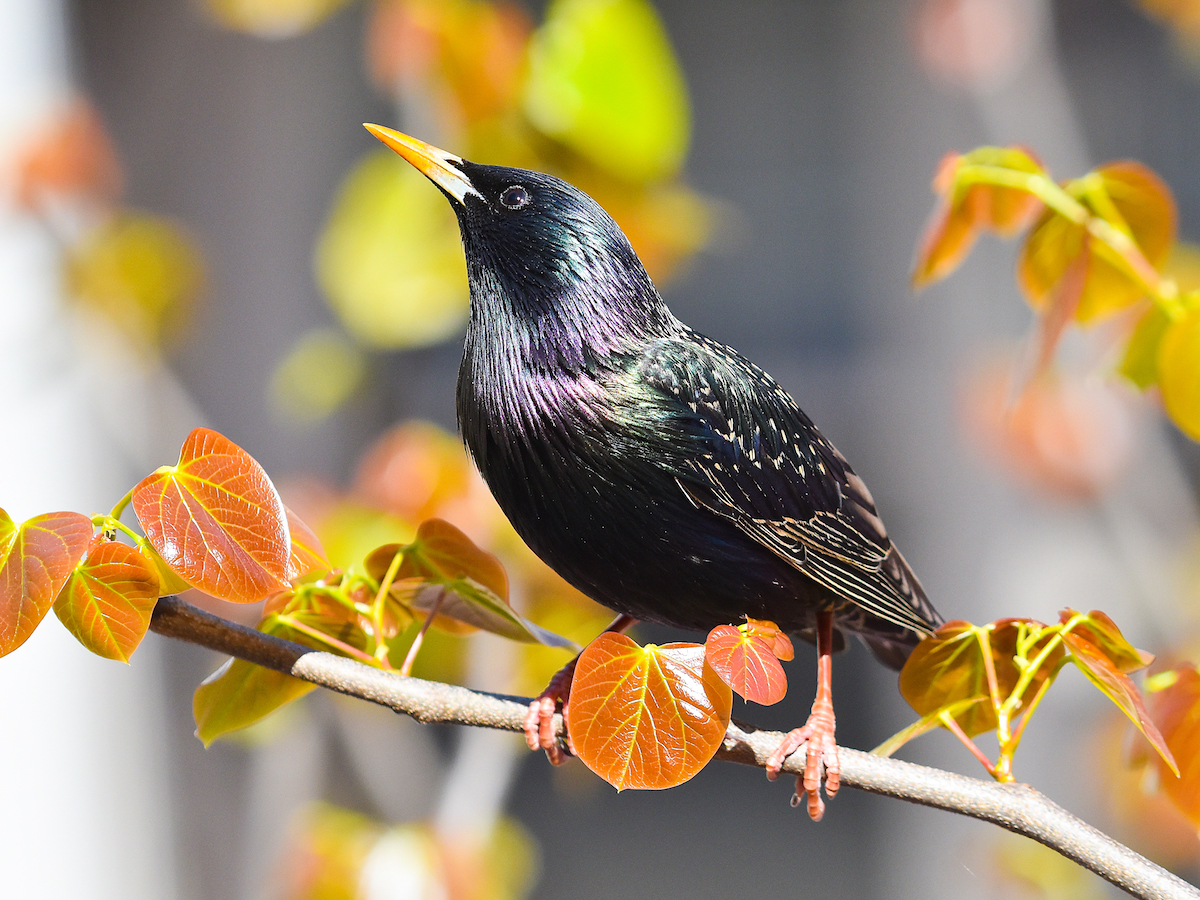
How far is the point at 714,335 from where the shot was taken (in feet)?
5.64

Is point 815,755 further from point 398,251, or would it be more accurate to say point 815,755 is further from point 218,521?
point 398,251

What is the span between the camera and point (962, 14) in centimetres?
159

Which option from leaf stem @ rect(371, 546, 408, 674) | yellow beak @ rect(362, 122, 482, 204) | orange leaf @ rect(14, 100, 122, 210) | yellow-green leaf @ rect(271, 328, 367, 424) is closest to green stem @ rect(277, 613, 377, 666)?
leaf stem @ rect(371, 546, 408, 674)

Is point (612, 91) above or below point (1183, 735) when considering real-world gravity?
above

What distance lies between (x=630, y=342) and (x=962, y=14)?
1431 millimetres

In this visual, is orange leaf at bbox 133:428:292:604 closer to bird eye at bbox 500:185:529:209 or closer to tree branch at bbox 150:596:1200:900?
tree branch at bbox 150:596:1200:900

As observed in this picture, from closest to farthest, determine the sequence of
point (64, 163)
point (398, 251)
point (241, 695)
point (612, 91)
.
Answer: point (241, 695), point (612, 91), point (398, 251), point (64, 163)

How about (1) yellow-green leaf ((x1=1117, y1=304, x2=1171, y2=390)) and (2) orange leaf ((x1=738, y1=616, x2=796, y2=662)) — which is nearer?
(2) orange leaf ((x1=738, y1=616, x2=796, y2=662))

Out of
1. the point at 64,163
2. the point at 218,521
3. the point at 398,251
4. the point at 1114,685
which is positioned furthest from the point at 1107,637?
the point at 64,163

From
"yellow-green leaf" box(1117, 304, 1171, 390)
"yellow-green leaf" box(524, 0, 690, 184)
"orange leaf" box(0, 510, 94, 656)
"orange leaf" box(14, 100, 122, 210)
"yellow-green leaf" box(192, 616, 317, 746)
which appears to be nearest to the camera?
"orange leaf" box(0, 510, 94, 656)

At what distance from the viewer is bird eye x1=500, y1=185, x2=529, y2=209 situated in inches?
18.2

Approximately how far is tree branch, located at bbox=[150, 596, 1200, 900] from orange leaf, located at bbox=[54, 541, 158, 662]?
1.5 inches

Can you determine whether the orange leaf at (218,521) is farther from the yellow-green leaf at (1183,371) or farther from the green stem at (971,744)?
the yellow-green leaf at (1183,371)

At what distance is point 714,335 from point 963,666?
1.33 metres
